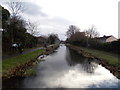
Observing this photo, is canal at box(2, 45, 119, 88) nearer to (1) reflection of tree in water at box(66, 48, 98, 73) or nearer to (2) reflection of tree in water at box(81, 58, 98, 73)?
(2) reflection of tree in water at box(81, 58, 98, 73)

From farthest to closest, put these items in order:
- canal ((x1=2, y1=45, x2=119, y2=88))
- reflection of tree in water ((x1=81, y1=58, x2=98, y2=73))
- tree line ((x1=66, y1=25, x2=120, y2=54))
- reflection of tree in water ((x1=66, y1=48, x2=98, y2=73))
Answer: tree line ((x1=66, y1=25, x2=120, y2=54)) → reflection of tree in water ((x1=66, y1=48, x2=98, y2=73)) → reflection of tree in water ((x1=81, y1=58, x2=98, y2=73)) → canal ((x1=2, y1=45, x2=119, y2=88))

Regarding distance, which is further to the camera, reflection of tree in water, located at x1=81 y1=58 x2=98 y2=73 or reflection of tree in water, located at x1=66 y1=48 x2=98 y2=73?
reflection of tree in water, located at x1=66 y1=48 x2=98 y2=73

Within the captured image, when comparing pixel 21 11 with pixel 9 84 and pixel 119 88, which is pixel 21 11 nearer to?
pixel 9 84

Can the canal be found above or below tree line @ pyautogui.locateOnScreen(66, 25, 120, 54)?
below

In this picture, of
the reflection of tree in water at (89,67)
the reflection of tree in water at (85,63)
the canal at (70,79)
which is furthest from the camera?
the reflection of tree in water at (85,63)

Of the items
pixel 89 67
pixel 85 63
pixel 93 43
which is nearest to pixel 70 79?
pixel 89 67

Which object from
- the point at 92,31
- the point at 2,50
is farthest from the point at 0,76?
the point at 92,31

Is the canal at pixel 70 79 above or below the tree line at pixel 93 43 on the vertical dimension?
below

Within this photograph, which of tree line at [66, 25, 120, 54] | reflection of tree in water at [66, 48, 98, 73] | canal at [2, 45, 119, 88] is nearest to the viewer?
canal at [2, 45, 119, 88]

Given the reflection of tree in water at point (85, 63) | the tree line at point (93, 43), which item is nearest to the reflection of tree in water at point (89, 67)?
the reflection of tree in water at point (85, 63)

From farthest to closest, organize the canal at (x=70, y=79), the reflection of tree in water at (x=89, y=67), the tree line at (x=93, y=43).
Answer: the tree line at (x=93, y=43), the reflection of tree in water at (x=89, y=67), the canal at (x=70, y=79)

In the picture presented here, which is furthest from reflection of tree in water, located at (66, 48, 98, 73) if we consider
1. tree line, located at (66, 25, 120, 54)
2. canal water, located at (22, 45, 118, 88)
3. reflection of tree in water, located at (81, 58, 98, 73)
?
tree line, located at (66, 25, 120, 54)

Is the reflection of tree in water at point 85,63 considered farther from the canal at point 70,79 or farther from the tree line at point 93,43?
the tree line at point 93,43

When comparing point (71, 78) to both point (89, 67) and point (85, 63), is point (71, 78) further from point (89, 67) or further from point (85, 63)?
point (85, 63)
